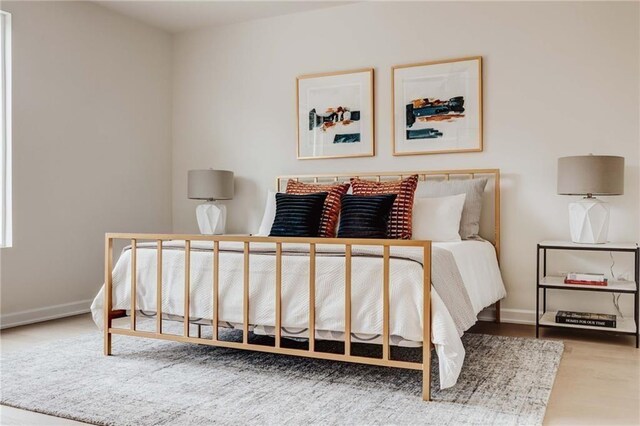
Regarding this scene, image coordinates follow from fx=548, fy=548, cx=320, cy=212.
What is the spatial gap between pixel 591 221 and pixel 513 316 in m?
0.89

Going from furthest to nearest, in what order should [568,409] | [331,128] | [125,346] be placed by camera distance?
[331,128] < [125,346] < [568,409]

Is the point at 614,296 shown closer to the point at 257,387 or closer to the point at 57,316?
the point at 257,387

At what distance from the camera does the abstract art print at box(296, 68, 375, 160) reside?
4285 mm

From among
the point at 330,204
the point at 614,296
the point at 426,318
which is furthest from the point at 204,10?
the point at 614,296

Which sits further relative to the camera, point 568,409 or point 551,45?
point 551,45

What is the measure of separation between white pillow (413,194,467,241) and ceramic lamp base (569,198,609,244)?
699 mm

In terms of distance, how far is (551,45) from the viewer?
3.70 meters

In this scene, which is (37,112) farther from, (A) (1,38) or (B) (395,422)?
(B) (395,422)

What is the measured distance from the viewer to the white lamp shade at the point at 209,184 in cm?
446

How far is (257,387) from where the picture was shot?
2328mm

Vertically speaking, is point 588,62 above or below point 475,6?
below

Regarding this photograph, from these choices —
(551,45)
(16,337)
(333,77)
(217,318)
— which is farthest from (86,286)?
(551,45)

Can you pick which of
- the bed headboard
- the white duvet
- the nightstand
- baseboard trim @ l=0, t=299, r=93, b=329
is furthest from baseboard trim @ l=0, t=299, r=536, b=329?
the white duvet

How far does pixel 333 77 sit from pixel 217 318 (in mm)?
2490
